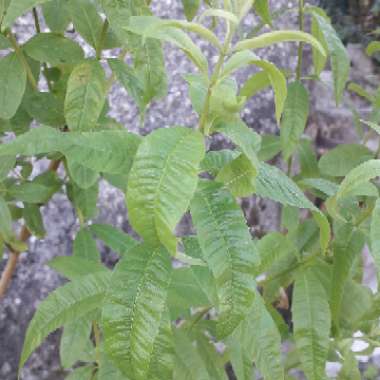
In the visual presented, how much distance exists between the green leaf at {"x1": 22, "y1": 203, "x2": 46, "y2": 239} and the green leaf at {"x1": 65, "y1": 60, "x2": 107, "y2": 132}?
0.40 metres

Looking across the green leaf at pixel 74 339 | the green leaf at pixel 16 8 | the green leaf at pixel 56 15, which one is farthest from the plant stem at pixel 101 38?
Result: the green leaf at pixel 74 339

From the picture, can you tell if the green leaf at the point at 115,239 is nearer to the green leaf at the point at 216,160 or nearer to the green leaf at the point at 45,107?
the green leaf at the point at 45,107

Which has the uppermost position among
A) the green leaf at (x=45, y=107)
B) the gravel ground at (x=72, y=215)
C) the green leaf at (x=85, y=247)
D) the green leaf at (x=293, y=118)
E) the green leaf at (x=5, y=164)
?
the green leaf at (x=45, y=107)

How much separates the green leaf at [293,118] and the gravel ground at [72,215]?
956 millimetres

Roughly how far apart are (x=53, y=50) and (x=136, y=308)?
51 centimetres

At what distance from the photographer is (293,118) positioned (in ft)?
3.88

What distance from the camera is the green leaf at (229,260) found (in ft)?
2.26

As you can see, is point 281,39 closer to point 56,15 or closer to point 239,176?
point 239,176

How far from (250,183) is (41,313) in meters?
0.34

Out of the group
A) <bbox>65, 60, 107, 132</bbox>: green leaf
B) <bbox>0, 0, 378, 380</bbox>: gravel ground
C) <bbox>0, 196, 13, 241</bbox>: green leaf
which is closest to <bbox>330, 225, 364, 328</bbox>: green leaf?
<bbox>65, 60, 107, 132</bbox>: green leaf

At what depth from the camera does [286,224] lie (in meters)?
1.28

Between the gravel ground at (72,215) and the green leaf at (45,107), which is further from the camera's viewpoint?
the gravel ground at (72,215)

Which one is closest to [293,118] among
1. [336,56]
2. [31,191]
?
[336,56]

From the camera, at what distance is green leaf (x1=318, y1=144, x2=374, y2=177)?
4.10ft
